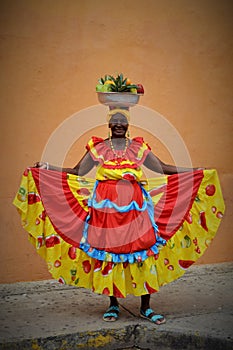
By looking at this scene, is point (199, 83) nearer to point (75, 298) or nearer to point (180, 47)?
point (180, 47)

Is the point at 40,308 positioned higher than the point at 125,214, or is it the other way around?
the point at 125,214

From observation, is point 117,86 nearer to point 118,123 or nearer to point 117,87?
point 117,87

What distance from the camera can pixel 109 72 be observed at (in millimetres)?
6395

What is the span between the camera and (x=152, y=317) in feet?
17.4

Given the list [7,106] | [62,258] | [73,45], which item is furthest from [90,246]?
[73,45]

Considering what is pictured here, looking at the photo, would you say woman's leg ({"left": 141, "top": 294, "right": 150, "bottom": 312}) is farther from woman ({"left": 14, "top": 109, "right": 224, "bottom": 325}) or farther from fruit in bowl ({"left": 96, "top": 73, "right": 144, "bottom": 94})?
fruit in bowl ({"left": 96, "top": 73, "right": 144, "bottom": 94})

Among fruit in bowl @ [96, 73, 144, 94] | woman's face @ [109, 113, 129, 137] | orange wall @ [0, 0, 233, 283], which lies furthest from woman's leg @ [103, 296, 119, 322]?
fruit in bowl @ [96, 73, 144, 94]

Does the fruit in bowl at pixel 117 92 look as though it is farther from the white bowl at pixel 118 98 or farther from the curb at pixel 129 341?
the curb at pixel 129 341

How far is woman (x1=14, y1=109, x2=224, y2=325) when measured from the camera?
5.16 m

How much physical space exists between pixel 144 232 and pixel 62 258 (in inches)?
27.3

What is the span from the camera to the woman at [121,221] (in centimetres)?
516

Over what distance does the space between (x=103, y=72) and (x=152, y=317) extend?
7.92ft

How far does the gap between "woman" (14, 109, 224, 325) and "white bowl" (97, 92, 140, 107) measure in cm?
8

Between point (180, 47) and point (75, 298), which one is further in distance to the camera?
point (180, 47)
